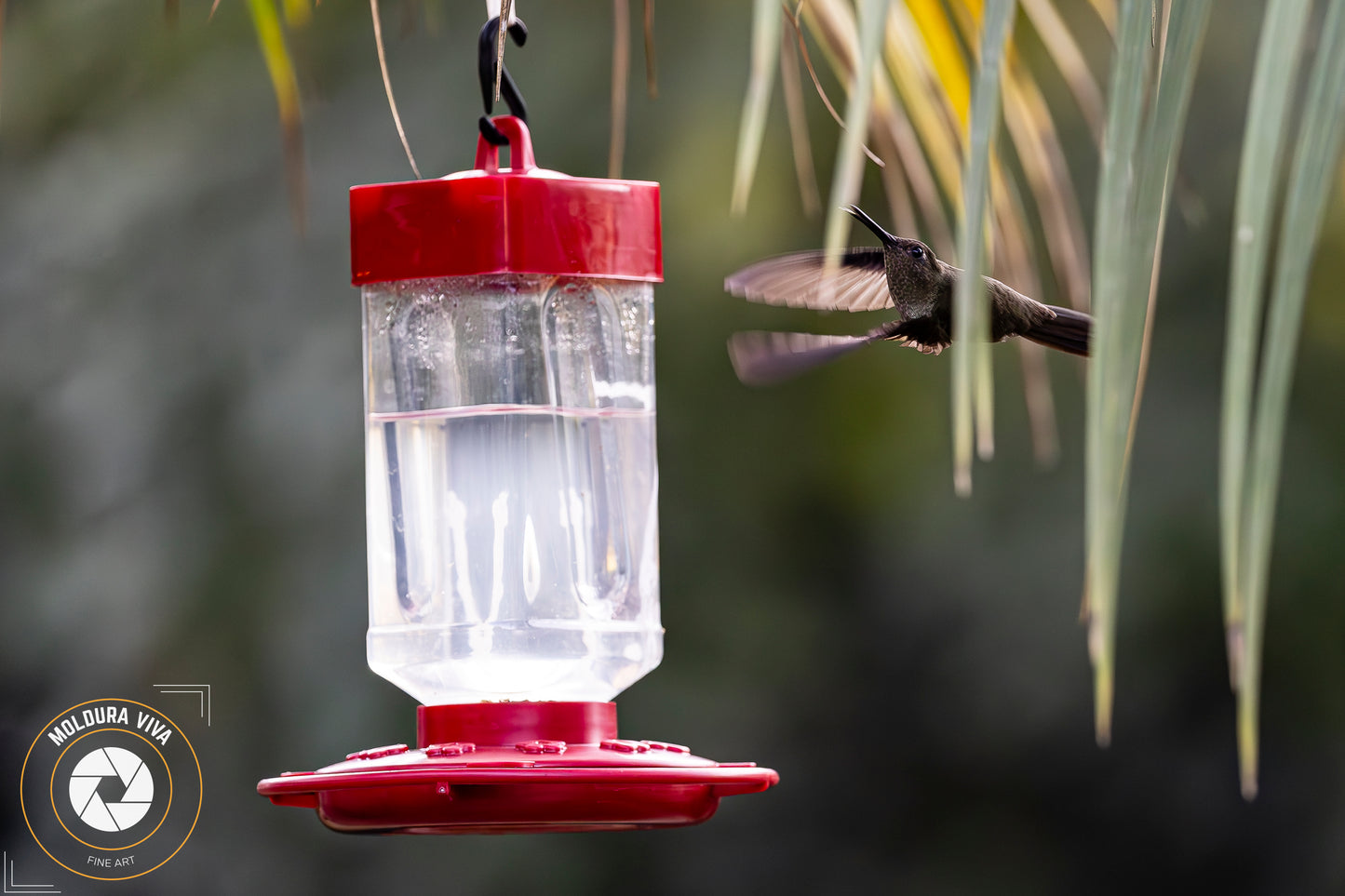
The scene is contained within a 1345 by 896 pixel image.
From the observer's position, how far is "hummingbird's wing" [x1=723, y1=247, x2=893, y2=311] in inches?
61.0

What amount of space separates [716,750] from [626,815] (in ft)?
11.0

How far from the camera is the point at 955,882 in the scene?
16.1ft

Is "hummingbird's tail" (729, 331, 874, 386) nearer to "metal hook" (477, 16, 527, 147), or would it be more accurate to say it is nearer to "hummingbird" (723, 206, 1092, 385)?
"hummingbird" (723, 206, 1092, 385)

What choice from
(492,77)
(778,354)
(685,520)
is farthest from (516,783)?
(685,520)

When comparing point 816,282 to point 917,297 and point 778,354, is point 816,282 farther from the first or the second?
point 778,354

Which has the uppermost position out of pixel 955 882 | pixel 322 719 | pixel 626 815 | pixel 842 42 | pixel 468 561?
pixel 842 42

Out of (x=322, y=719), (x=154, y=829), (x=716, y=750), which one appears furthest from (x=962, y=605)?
(x=154, y=829)

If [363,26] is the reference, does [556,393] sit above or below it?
below

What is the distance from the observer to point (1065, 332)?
5.00ft

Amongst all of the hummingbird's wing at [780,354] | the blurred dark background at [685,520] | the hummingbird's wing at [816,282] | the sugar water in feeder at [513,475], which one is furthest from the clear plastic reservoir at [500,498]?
the blurred dark background at [685,520]

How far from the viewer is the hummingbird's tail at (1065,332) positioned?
149cm

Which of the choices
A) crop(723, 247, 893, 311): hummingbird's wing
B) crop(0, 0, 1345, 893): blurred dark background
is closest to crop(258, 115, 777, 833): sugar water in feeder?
crop(723, 247, 893, 311): hummingbird's wing

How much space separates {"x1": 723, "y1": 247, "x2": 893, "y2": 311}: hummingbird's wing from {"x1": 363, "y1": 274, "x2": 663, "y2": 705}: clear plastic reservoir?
19 cm

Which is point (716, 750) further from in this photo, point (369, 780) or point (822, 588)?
point (369, 780)
